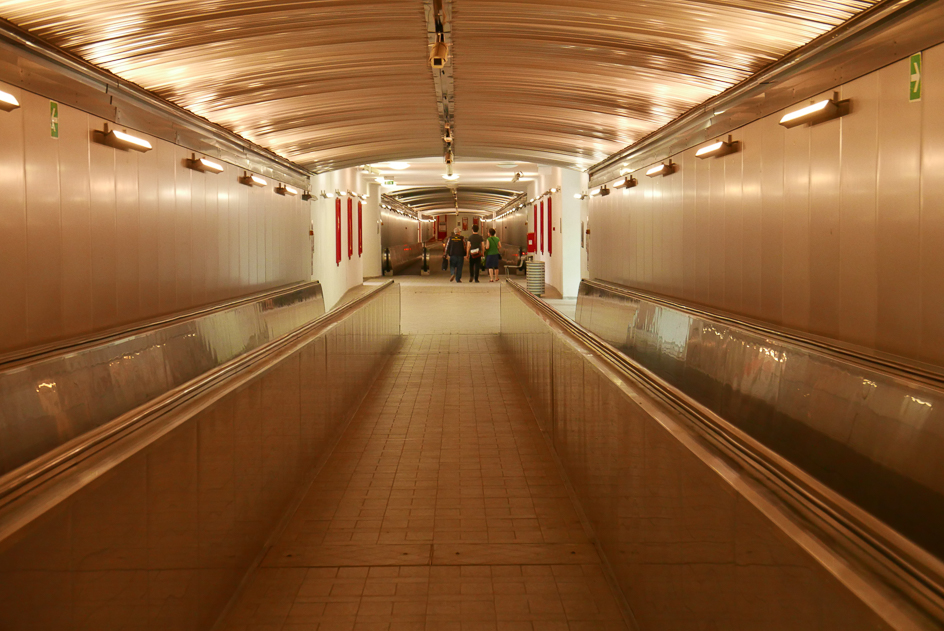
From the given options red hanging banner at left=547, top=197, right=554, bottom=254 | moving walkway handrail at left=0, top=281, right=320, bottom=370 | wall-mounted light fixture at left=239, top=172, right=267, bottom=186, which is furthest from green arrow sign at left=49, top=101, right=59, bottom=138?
red hanging banner at left=547, top=197, right=554, bottom=254

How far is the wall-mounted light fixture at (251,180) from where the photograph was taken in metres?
9.30

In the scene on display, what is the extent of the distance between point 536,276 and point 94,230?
14.8 metres

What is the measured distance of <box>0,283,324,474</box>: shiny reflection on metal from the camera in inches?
162

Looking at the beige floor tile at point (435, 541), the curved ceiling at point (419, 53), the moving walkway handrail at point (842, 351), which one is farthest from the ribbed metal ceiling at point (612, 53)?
the beige floor tile at point (435, 541)

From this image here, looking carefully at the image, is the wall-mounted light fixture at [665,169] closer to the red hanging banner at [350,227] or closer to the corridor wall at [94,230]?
the corridor wall at [94,230]

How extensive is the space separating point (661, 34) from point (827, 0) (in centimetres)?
134

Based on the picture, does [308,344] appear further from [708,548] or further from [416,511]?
[708,548]

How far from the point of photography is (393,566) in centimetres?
378

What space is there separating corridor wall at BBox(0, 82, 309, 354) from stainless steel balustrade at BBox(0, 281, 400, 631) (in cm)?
149

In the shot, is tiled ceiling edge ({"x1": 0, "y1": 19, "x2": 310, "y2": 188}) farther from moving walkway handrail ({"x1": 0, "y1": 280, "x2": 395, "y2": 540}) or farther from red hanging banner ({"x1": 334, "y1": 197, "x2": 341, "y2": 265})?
red hanging banner ({"x1": 334, "y1": 197, "x2": 341, "y2": 265})

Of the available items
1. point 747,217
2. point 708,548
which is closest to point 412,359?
point 747,217

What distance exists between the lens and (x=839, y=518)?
68.8 inches

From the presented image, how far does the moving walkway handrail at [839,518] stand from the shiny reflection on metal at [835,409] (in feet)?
4.41

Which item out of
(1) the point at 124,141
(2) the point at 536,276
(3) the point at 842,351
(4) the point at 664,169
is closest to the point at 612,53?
(4) the point at 664,169
